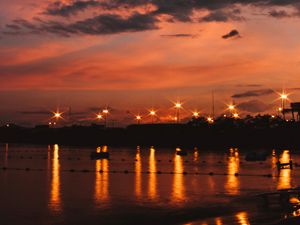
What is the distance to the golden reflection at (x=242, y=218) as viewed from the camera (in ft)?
113

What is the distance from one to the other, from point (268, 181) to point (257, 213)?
1346 inches

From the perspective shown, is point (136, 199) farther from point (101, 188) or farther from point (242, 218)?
point (242, 218)

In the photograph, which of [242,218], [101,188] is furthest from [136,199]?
[242,218]

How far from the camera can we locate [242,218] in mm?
37000

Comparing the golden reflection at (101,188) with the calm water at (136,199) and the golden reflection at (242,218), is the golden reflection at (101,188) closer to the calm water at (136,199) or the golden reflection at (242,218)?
the calm water at (136,199)

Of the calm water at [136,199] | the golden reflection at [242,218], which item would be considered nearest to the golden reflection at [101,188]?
the calm water at [136,199]

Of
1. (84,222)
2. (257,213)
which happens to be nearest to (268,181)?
(257,213)

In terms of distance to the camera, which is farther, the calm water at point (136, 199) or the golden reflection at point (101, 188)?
the golden reflection at point (101, 188)

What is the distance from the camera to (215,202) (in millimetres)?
50094

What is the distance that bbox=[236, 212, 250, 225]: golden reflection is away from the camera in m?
34.5

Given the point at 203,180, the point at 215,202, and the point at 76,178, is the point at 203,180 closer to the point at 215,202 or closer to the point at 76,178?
the point at 76,178

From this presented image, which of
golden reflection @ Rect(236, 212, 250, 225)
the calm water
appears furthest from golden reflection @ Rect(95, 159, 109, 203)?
golden reflection @ Rect(236, 212, 250, 225)

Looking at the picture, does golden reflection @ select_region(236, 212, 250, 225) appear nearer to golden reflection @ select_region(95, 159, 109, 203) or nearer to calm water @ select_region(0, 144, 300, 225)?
calm water @ select_region(0, 144, 300, 225)

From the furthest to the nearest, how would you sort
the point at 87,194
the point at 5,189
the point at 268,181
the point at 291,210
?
the point at 268,181, the point at 5,189, the point at 87,194, the point at 291,210
